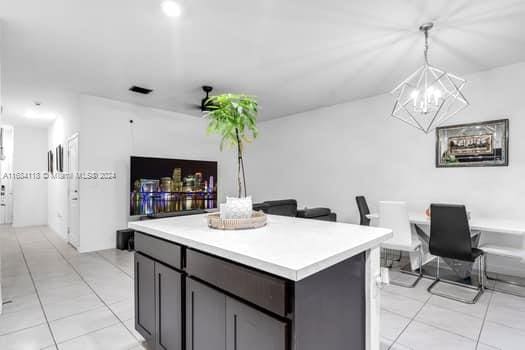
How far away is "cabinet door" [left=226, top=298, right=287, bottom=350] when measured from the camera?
40.6 inches

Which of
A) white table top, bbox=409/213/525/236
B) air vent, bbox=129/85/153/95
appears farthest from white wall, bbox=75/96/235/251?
white table top, bbox=409/213/525/236

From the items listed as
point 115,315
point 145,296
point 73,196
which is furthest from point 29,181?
point 145,296

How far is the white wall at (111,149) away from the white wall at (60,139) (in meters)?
0.32

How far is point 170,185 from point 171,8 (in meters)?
3.51

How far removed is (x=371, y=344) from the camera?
1.44 meters

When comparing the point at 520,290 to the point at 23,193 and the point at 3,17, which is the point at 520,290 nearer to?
the point at 3,17

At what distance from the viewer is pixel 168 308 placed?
1637 millimetres

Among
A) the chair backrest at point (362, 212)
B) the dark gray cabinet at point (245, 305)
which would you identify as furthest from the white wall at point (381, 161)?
the dark gray cabinet at point (245, 305)

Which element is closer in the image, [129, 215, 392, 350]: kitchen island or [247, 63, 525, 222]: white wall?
[129, 215, 392, 350]: kitchen island

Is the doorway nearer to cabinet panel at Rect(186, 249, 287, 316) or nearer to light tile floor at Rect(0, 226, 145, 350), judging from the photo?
light tile floor at Rect(0, 226, 145, 350)

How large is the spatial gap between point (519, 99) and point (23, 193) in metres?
10.3

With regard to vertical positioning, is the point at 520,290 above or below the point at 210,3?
below

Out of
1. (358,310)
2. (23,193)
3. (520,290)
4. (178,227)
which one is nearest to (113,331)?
(178,227)

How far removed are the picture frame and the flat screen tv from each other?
4212 mm
